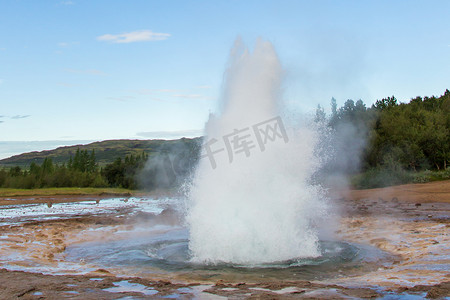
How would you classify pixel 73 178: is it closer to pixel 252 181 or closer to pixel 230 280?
pixel 252 181

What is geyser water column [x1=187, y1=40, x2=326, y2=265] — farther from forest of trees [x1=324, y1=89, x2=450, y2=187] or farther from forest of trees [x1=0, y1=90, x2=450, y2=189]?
forest of trees [x1=324, y1=89, x2=450, y2=187]

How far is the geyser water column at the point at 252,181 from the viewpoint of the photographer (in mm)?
10453

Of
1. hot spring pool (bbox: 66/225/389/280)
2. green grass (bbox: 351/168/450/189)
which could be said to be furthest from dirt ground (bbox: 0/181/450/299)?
green grass (bbox: 351/168/450/189)

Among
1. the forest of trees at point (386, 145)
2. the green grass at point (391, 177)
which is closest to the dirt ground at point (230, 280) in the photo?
the forest of trees at point (386, 145)

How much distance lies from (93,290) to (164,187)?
61752 millimetres

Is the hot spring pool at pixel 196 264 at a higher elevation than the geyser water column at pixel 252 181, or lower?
lower

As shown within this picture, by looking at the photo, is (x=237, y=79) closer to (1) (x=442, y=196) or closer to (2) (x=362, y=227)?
(2) (x=362, y=227)

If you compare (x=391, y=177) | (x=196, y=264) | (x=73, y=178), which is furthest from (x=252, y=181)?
(x=73, y=178)

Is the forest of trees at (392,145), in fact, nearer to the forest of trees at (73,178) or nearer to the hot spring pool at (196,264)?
the hot spring pool at (196,264)

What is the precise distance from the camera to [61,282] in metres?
7.39

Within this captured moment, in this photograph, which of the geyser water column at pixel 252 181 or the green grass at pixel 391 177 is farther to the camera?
the green grass at pixel 391 177

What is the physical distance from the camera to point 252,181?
1106cm

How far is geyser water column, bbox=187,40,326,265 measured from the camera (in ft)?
34.3

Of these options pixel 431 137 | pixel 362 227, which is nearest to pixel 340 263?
pixel 362 227
